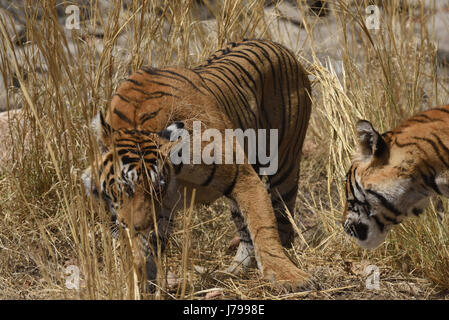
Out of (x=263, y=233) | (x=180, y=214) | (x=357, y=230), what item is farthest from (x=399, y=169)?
(x=180, y=214)

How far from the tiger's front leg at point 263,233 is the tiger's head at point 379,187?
36cm

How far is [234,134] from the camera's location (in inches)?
137

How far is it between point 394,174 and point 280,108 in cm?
141

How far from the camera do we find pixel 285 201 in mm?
4480

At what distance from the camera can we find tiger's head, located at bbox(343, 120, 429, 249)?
9.48 feet

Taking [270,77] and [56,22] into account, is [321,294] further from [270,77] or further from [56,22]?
[56,22]

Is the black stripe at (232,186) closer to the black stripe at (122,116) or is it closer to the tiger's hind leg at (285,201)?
the black stripe at (122,116)

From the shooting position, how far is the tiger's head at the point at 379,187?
9.48 ft

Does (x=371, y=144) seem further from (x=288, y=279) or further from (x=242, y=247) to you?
(x=242, y=247)

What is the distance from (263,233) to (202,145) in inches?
20.7

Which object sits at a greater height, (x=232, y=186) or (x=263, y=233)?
(x=232, y=186)

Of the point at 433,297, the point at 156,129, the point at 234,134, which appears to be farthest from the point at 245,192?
the point at 433,297

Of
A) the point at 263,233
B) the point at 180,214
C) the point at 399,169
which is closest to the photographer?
the point at 399,169

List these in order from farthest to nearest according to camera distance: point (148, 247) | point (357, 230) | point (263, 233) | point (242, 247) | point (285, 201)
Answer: point (285, 201), point (242, 247), point (263, 233), point (357, 230), point (148, 247)
